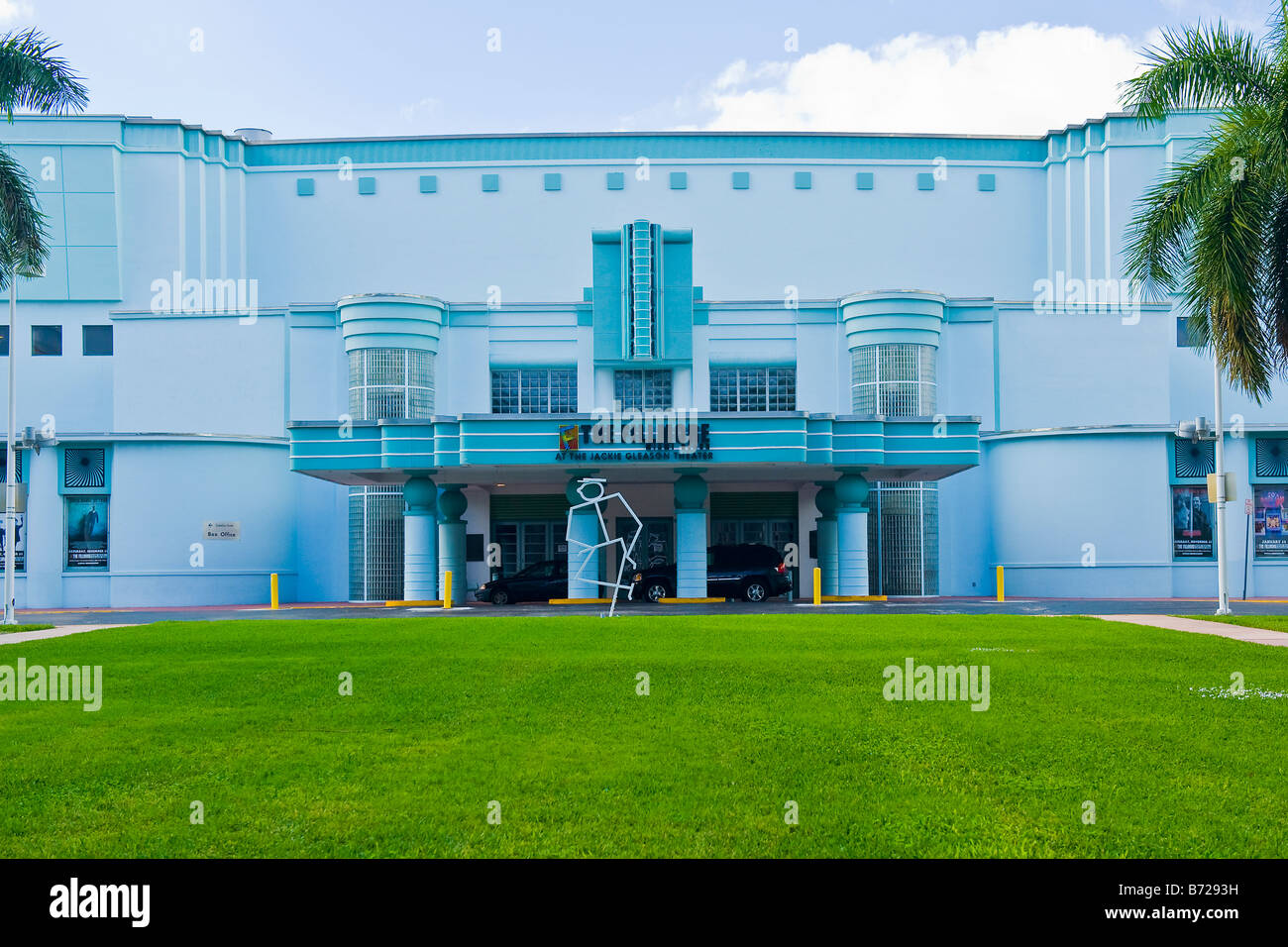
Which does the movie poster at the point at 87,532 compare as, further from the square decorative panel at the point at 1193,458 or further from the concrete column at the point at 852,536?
the square decorative panel at the point at 1193,458

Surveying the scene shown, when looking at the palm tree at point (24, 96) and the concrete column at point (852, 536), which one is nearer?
the palm tree at point (24, 96)

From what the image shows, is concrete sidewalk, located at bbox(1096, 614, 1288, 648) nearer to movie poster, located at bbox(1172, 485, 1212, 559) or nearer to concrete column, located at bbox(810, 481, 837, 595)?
concrete column, located at bbox(810, 481, 837, 595)

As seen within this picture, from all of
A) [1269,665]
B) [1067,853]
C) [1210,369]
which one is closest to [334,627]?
[1269,665]

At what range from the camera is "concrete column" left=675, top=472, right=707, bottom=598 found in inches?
1323

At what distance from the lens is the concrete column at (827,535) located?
36094 millimetres

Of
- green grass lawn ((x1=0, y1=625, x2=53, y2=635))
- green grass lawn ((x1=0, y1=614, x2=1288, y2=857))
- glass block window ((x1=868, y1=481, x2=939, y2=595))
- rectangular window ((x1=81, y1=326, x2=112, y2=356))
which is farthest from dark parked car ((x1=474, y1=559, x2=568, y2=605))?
rectangular window ((x1=81, y1=326, x2=112, y2=356))

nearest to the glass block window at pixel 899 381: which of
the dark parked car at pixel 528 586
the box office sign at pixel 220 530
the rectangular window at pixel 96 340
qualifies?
the dark parked car at pixel 528 586

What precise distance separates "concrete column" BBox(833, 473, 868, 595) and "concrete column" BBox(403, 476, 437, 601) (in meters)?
12.1

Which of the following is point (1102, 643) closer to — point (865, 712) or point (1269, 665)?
point (1269, 665)

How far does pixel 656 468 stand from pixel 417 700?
2112 cm

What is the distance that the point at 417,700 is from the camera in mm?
12469

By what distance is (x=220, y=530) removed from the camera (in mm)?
36188

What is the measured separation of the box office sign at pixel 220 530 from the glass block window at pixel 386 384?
16.8 feet

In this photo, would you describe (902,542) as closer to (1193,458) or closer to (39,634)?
(1193,458)
